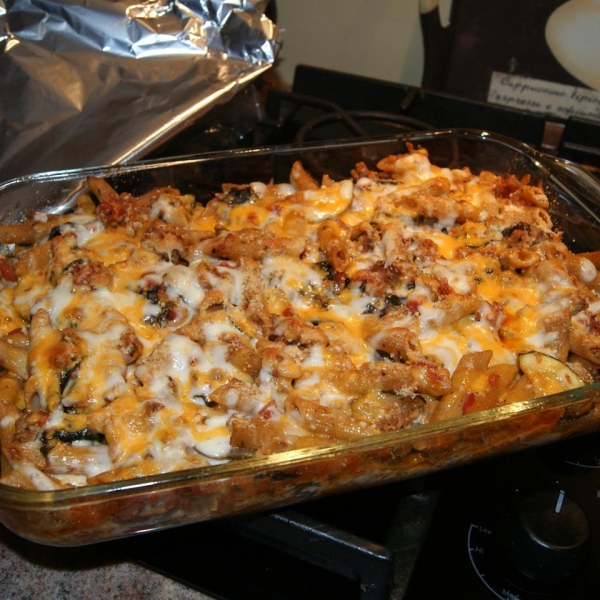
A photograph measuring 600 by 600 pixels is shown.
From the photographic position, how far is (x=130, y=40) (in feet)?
6.53

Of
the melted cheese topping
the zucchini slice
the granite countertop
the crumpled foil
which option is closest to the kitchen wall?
the crumpled foil

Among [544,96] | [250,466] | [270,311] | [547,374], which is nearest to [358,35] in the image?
[544,96]

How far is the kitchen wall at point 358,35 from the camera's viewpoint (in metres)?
2.20

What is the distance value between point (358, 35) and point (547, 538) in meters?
1.78

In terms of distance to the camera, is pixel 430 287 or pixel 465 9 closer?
pixel 430 287

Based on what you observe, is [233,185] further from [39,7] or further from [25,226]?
[39,7]

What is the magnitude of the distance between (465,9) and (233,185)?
1.08 meters

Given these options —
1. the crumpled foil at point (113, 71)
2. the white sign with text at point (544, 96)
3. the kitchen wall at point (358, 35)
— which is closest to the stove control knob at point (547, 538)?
the crumpled foil at point (113, 71)

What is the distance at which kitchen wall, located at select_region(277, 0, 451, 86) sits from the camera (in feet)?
7.22

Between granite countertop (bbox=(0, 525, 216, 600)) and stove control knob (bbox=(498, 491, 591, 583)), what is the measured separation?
478 mm

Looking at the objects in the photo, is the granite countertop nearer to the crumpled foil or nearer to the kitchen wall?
the crumpled foil

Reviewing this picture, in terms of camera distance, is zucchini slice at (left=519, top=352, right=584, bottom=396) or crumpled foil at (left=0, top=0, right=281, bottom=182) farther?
crumpled foil at (left=0, top=0, right=281, bottom=182)

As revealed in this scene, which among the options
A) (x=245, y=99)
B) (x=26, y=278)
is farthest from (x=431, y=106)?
(x=26, y=278)

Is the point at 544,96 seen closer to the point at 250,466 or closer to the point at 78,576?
the point at 250,466
